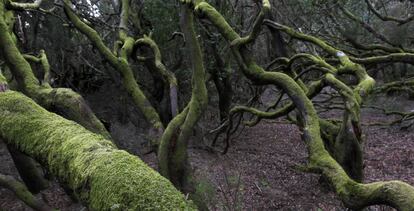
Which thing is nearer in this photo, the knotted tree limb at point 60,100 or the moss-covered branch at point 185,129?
the knotted tree limb at point 60,100

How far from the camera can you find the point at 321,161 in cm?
422

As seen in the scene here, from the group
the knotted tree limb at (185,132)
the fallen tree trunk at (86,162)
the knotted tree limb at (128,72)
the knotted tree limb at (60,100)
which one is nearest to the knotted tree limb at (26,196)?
the knotted tree limb at (60,100)

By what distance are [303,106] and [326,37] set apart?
948cm

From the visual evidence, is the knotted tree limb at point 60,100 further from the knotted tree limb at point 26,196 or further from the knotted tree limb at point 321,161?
the knotted tree limb at point 321,161

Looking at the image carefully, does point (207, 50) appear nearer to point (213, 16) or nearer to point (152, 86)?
point (152, 86)

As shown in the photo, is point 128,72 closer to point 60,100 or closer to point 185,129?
point 185,129

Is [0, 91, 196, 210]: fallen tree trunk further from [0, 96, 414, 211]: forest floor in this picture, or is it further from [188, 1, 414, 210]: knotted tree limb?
[0, 96, 414, 211]: forest floor

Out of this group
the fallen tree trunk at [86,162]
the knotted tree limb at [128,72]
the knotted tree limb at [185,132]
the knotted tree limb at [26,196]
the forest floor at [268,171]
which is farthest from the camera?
the forest floor at [268,171]

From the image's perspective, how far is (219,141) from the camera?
43.4 feet

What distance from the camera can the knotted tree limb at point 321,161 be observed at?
2746mm

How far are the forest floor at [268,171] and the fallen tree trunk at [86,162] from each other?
373 centimetres

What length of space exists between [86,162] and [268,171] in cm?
930

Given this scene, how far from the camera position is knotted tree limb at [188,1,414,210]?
2.75m

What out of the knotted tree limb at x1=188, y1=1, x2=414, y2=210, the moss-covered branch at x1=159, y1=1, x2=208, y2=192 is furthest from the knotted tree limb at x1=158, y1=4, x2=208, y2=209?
the knotted tree limb at x1=188, y1=1, x2=414, y2=210
